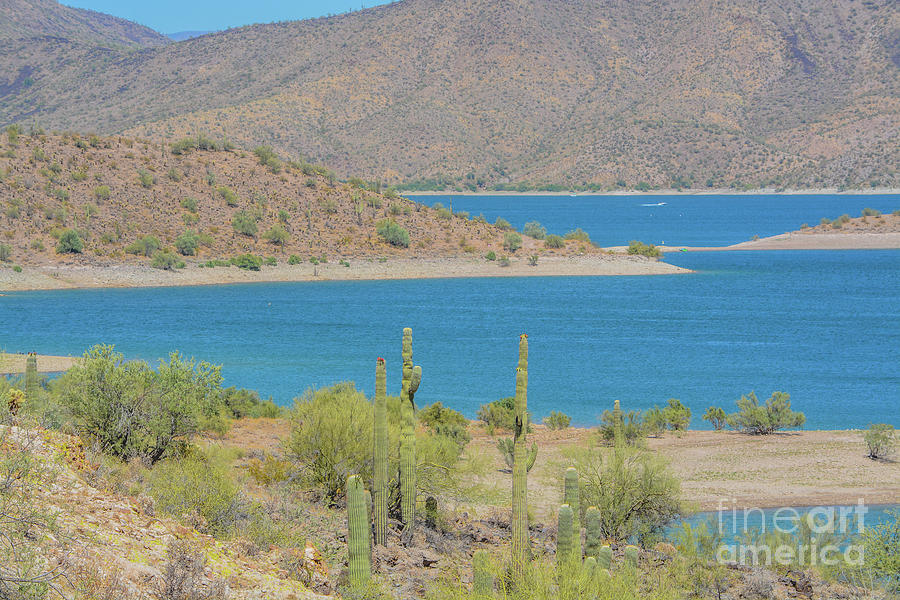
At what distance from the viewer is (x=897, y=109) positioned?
7175 inches

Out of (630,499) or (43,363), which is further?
(43,363)

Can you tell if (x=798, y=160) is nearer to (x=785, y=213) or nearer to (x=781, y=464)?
(x=785, y=213)

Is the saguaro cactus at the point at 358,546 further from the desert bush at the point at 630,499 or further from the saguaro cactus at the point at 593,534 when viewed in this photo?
the desert bush at the point at 630,499

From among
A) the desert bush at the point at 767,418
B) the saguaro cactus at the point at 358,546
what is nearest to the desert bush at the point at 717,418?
the desert bush at the point at 767,418

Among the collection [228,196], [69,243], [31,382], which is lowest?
[31,382]

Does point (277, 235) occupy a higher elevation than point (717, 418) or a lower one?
higher

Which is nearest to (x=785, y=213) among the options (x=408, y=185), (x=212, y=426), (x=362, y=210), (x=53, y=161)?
(x=408, y=185)

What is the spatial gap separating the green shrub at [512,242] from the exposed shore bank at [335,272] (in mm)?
1393

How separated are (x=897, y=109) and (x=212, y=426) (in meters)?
186

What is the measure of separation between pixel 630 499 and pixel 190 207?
7236 centimetres

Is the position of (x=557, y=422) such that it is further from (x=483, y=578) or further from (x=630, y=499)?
(x=483, y=578)

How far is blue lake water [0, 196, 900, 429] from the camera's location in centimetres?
4006

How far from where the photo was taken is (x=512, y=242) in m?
90.7

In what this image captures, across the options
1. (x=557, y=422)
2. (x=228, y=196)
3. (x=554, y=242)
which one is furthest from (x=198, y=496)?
(x=554, y=242)
